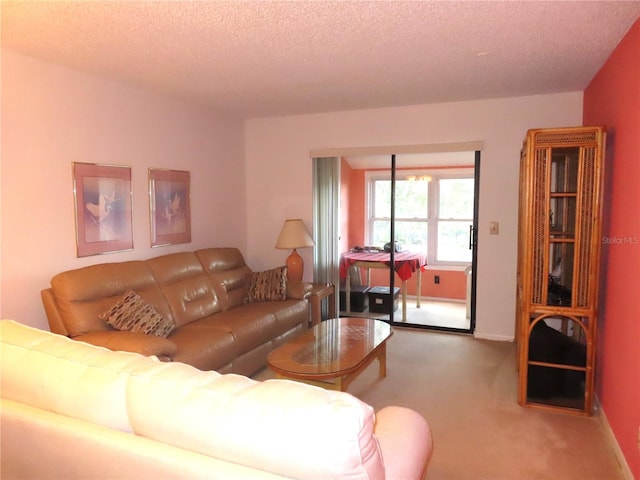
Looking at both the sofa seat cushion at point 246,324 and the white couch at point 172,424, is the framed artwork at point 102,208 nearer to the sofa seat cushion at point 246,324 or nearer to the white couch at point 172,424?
the sofa seat cushion at point 246,324

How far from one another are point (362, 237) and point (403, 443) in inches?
162

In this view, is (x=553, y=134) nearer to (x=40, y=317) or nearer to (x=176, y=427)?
(x=176, y=427)

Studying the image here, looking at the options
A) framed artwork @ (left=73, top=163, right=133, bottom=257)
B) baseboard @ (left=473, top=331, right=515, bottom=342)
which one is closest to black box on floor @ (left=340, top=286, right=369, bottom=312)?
baseboard @ (left=473, top=331, right=515, bottom=342)

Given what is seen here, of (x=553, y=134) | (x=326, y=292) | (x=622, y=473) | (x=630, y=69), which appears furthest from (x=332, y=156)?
(x=622, y=473)

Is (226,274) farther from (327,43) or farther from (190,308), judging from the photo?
(327,43)

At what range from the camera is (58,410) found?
4.61ft

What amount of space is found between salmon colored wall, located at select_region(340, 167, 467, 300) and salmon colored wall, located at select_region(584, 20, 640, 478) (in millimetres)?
2246

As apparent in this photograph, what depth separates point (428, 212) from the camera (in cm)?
513

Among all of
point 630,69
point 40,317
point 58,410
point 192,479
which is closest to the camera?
point 192,479

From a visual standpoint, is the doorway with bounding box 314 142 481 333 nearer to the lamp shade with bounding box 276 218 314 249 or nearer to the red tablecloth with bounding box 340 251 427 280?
the red tablecloth with bounding box 340 251 427 280

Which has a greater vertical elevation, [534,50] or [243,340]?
[534,50]

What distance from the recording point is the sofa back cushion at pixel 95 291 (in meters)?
2.96

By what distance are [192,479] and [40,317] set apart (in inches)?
103

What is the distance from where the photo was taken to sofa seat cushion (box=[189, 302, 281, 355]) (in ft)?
11.5
